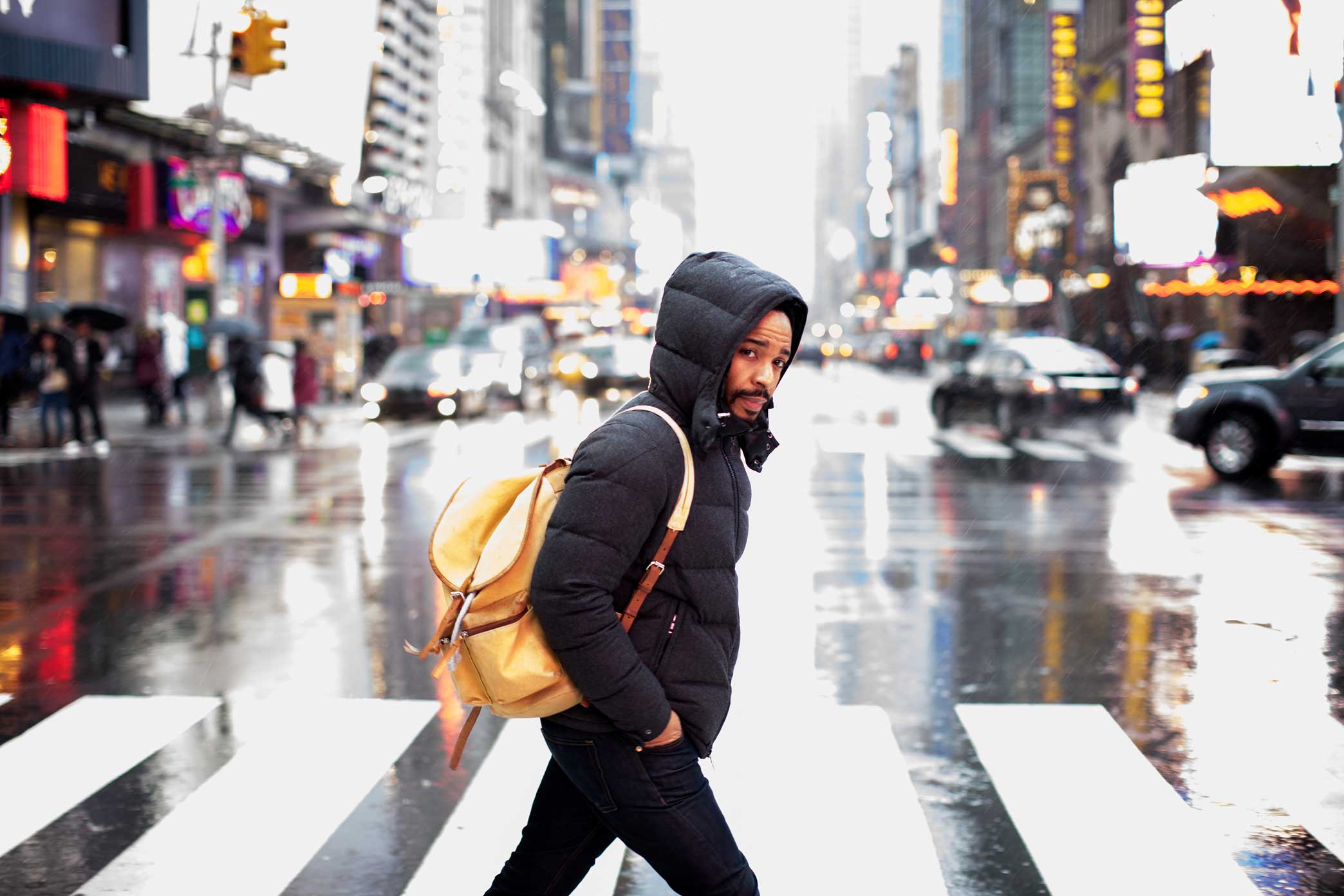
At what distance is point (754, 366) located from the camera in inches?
129

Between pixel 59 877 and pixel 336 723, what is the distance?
203 centimetres

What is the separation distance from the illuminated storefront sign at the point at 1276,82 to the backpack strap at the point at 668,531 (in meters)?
37.5

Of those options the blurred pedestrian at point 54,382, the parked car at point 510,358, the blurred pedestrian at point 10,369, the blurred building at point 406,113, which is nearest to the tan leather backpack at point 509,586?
the blurred pedestrian at point 54,382

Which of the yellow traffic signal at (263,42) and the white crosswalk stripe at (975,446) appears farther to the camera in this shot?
the white crosswalk stripe at (975,446)

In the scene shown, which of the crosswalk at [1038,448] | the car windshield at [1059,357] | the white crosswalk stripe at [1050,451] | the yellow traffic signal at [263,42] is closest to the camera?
the yellow traffic signal at [263,42]

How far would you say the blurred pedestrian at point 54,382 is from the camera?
22172 millimetres

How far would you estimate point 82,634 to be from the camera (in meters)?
8.99

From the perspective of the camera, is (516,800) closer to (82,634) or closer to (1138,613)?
(82,634)

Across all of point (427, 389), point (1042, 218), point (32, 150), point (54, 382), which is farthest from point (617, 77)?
point (54, 382)

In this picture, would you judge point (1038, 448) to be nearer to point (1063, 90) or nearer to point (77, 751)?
point (77, 751)

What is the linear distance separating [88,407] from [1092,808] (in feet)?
65.3

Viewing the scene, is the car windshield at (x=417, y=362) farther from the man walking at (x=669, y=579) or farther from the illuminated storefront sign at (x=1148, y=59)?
the man walking at (x=669, y=579)

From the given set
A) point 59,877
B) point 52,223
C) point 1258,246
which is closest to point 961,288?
point 1258,246

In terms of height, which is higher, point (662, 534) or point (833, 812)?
point (662, 534)
